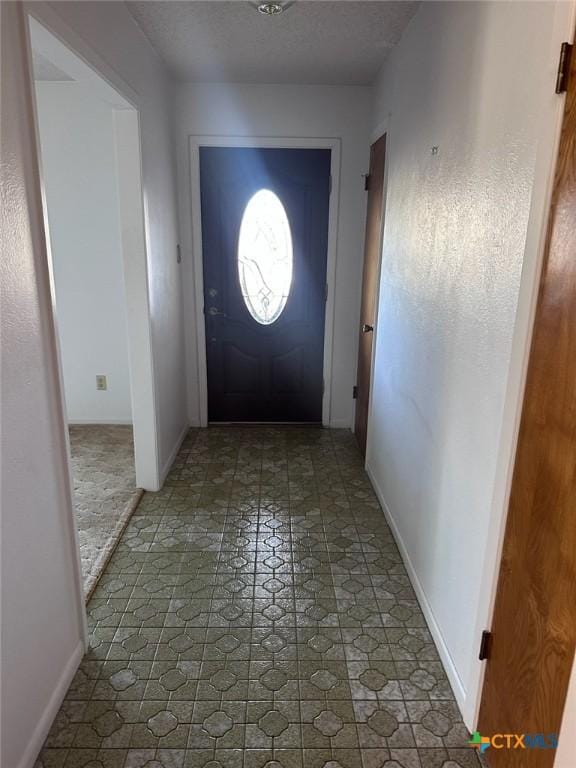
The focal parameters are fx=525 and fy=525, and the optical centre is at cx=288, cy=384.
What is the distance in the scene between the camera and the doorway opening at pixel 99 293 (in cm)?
269

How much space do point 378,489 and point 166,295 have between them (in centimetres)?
176

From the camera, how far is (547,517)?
3.89ft

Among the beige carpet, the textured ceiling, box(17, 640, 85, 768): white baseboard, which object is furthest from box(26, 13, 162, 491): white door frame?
box(17, 640, 85, 768): white baseboard

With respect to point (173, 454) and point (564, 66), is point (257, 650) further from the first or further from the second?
point (564, 66)

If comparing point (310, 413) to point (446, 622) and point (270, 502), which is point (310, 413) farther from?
point (446, 622)

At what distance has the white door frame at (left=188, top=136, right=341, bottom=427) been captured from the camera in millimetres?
3551

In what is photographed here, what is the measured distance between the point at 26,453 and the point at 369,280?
2524mm

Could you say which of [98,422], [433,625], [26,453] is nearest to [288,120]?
[98,422]

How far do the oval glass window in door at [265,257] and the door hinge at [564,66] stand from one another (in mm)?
2706

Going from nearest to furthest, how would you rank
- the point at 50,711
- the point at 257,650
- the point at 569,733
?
the point at 569,733 → the point at 50,711 → the point at 257,650

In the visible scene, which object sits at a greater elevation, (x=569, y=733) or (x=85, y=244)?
(x=85, y=244)

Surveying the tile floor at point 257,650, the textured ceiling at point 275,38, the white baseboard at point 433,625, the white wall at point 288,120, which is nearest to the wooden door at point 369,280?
the white wall at point 288,120

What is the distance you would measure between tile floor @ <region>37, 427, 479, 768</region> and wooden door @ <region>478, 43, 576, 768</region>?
0.42m

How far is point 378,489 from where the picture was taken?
3062mm
